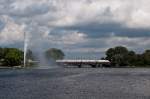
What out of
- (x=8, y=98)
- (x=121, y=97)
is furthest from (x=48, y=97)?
(x=121, y=97)

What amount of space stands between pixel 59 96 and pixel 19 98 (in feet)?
22.1

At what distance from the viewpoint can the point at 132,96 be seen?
7162 cm

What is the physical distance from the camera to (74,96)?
7112 cm

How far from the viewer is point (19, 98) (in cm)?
6931

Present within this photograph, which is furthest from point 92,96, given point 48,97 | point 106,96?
point 48,97

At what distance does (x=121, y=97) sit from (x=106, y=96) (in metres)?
2.95

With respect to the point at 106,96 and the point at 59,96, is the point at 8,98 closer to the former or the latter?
the point at 59,96

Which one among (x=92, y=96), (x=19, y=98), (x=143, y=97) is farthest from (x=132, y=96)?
(x=19, y=98)

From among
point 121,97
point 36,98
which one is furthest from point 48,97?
point 121,97

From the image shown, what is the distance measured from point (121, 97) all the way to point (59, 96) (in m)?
10.2

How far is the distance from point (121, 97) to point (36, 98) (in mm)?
13649

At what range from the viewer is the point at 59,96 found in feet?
235

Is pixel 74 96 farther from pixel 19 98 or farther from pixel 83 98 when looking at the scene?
pixel 19 98

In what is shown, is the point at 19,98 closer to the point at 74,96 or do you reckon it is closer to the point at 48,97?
the point at 48,97
